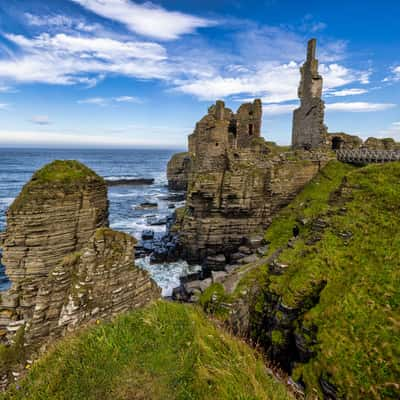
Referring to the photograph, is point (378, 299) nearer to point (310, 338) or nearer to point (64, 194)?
point (310, 338)

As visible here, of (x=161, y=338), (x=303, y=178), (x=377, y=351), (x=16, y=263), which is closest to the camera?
(x=161, y=338)

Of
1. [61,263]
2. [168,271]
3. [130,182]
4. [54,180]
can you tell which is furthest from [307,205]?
[130,182]

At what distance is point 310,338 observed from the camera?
949 cm

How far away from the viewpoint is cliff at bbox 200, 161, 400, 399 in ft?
26.1

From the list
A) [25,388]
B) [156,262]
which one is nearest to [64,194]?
[25,388]

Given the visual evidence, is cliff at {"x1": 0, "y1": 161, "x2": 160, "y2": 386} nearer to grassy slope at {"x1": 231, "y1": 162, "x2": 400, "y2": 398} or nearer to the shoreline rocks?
grassy slope at {"x1": 231, "y1": 162, "x2": 400, "y2": 398}

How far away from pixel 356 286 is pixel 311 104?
31.5 meters

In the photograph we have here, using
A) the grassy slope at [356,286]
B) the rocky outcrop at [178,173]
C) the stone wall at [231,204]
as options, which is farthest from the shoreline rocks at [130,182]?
the grassy slope at [356,286]

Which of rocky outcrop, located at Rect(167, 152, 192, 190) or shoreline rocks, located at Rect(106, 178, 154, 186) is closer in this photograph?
rocky outcrop, located at Rect(167, 152, 192, 190)

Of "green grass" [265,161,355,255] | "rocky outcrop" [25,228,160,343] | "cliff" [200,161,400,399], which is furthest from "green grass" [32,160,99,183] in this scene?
"green grass" [265,161,355,255]

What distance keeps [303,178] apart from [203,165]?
12.5 metres

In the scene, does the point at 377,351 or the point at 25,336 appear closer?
the point at 377,351

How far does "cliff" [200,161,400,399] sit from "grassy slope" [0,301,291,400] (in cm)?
404

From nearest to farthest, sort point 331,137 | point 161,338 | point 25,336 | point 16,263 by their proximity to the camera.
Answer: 1. point 161,338
2. point 25,336
3. point 16,263
4. point 331,137
